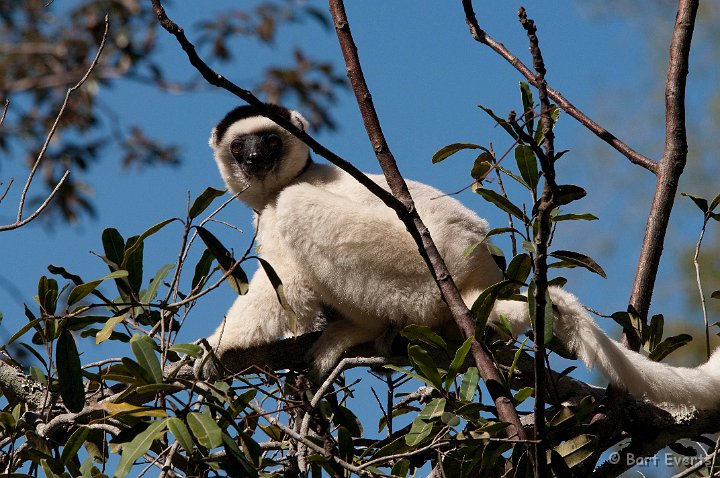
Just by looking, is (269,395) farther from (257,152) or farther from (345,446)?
(257,152)

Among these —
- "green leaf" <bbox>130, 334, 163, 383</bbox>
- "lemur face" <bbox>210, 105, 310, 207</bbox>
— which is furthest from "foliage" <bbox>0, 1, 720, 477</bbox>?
"lemur face" <bbox>210, 105, 310, 207</bbox>

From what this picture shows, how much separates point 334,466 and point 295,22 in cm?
1113

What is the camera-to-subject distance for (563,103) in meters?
4.69

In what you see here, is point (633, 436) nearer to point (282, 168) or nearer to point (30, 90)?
point (282, 168)

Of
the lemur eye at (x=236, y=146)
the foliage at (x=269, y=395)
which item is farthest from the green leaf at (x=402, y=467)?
the lemur eye at (x=236, y=146)

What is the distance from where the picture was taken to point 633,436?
156 inches

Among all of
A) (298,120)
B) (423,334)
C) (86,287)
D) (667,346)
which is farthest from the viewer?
(298,120)

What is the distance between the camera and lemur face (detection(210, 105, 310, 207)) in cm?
624

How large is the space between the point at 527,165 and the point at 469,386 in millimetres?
897

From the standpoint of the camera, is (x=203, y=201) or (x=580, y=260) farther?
(x=203, y=201)

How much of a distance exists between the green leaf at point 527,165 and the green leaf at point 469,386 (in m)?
0.79

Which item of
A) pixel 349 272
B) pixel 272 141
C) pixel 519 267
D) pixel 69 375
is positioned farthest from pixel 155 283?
pixel 272 141

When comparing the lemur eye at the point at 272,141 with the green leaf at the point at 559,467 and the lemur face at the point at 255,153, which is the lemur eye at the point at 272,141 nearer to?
the lemur face at the point at 255,153

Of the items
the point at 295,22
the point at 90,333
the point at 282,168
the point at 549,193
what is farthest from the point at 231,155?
the point at 295,22
